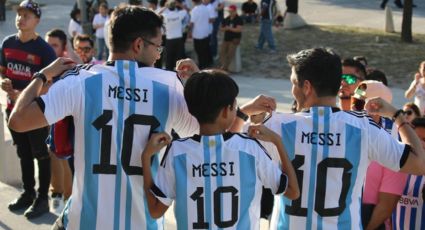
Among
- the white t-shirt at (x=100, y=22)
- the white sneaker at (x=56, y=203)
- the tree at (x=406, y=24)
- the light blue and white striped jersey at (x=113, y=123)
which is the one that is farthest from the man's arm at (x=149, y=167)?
the tree at (x=406, y=24)

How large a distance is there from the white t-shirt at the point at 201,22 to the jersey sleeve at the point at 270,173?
12.3 metres

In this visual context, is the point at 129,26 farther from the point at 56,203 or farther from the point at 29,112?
the point at 56,203

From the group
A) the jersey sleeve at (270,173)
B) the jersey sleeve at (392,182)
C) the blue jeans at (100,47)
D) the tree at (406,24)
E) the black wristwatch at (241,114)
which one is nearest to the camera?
the jersey sleeve at (270,173)

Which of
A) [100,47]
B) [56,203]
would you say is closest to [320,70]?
[56,203]

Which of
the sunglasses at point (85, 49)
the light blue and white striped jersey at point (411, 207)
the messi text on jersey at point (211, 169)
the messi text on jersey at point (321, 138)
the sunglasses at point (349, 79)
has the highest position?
the messi text on jersey at point (321, 138)

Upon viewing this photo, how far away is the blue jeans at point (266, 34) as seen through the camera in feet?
56.9

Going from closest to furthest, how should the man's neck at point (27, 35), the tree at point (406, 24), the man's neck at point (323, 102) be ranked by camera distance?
the man's neck at point (323, 102) → the man's neck at point (27, 35) → the tree at point (406, 24)

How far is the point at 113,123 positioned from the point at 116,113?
5 cm

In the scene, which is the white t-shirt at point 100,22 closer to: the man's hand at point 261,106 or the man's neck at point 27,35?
the man's neck at point 27,35

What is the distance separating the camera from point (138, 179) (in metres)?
3.63

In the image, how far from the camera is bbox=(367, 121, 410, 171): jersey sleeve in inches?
139

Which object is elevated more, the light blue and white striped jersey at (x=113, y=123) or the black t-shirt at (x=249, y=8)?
the light blue and white striped jersey at (x=113, y=123)

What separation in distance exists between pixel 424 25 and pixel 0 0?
1259cm

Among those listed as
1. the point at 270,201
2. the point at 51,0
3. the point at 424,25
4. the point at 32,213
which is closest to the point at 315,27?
the point at 424,25
